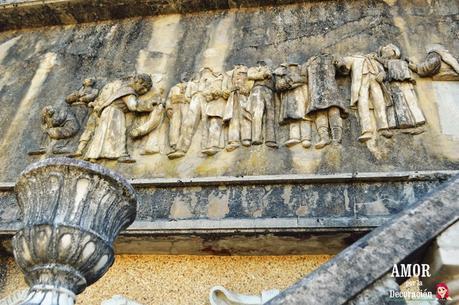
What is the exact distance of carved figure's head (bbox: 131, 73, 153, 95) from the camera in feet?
23.7

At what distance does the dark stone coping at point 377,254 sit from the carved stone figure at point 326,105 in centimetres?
335

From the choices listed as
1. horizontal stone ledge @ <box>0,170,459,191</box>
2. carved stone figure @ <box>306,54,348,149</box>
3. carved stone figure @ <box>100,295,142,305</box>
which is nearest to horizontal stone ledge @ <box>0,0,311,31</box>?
carved stone figure @ <box>306,54,348,149</box>

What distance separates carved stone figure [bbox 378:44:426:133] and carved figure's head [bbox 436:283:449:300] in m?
3.82

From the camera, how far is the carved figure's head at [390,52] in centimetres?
689

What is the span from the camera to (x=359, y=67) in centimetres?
671

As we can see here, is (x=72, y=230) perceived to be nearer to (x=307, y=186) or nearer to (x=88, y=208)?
(x=88, y=208)

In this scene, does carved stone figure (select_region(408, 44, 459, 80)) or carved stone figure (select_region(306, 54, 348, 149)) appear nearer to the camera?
carved stone figure (select_region(306, 54, 348, 149))

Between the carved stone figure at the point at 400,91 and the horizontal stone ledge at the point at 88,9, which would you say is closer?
the carved stone figure at the point at 400,91

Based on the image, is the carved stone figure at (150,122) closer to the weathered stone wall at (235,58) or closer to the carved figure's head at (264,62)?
the weathered stone wall at (235,58)

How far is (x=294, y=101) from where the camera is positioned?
6609 millimetres

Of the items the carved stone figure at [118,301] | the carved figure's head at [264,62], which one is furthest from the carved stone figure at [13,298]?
the carved figure's head at [264,62]

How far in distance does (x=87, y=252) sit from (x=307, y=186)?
3.21 m

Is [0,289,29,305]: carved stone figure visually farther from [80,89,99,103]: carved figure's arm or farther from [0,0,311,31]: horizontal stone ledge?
[0,0,311,31]: horizontal stone ledge

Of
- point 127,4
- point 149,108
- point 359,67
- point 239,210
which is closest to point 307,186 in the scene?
point 239,210
